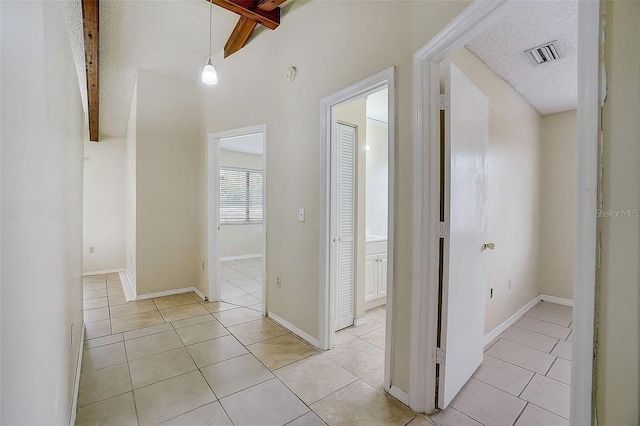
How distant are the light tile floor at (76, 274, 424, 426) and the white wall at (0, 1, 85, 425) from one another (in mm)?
726

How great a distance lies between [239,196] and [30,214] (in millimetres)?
6209

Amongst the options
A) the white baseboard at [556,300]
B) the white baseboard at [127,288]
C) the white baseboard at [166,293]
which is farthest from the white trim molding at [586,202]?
Answer: the white baseboard at [127,288]

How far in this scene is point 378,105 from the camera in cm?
366

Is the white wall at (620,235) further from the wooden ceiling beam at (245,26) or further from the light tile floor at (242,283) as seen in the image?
the light tile floor at (242,283)

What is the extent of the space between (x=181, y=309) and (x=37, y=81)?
119 inches

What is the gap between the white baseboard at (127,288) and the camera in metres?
3.71

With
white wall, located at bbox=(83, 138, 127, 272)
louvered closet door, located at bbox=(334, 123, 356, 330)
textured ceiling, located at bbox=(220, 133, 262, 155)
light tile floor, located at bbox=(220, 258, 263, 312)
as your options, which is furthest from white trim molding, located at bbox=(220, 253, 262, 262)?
louvered closet door, located at bbox=(334, 123, 356, 330)

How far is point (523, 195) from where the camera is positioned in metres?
3.33

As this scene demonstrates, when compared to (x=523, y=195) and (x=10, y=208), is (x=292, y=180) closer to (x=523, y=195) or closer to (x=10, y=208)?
(x=10, y=208)

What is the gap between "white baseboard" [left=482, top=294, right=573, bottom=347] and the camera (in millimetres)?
2679

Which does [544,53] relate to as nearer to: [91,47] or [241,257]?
[91,47]

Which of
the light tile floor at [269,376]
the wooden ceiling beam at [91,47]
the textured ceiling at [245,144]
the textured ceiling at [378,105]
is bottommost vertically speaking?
the light tile floor at [269,376]

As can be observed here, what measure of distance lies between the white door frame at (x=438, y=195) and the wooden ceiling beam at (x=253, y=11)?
1812mm

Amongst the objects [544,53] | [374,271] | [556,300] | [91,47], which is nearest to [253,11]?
[91,47]
